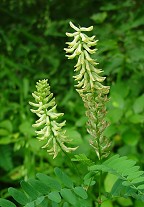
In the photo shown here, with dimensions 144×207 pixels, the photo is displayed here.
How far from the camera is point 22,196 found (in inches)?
52.9

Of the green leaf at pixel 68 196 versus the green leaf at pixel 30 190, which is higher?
the green leaf at pixel 30 190

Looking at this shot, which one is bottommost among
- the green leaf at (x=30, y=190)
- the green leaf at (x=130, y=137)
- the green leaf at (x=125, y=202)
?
the green leaf at (x=125, y=202)

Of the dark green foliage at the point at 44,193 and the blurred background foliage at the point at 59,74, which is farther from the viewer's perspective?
the blurred background foliage at the point at 59,74

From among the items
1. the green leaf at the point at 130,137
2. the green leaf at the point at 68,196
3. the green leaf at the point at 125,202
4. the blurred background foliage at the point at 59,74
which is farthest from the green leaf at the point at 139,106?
the green leaf at the point at 68,196

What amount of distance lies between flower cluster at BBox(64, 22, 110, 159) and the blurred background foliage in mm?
895

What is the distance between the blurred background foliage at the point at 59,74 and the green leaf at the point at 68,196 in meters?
0.87

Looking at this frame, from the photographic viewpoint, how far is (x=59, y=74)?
385 cm

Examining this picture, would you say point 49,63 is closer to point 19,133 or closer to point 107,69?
point 107,69

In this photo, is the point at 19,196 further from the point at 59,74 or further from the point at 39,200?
the point at 59,74

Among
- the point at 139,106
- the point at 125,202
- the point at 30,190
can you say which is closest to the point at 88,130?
the point at 30,190

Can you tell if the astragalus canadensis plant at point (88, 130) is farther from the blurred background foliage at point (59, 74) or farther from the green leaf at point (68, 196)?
the blurred background foliage at point (59, 74)

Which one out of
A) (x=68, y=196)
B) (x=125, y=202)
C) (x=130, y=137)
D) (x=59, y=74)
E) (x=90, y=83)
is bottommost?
(x=125, y=202)

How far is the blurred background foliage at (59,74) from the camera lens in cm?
276

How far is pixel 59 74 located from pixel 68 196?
258 centimetres
